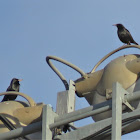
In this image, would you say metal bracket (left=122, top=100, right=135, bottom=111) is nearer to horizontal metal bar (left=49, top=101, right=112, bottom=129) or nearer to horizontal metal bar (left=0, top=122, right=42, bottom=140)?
horizontal metal bar (left=49, top=101, right=112, bottom=129)

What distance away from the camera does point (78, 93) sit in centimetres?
1307

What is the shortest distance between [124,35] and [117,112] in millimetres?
5194

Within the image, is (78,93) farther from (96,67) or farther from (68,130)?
(68,130)

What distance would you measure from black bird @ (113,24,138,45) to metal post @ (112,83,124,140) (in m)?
4.51

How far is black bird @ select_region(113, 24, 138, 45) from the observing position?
15.2m

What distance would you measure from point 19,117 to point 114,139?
12.8ft

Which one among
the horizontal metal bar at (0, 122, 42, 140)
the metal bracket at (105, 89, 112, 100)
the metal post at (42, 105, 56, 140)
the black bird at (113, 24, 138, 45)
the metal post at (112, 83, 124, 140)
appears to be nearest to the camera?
the metal post at (112, 83, 124, 140)

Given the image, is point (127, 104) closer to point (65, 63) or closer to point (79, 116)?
point (79, 116)

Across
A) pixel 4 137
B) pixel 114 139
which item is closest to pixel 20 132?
pixel 4 137

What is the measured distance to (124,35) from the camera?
15383 mm

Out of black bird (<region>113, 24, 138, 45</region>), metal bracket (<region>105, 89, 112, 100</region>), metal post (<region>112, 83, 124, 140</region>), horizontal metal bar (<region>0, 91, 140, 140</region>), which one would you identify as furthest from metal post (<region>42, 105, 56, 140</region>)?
black bird (<region>113, 24, 138, 45</region>)

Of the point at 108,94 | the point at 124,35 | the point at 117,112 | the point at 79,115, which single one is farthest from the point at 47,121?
the point at 124,35

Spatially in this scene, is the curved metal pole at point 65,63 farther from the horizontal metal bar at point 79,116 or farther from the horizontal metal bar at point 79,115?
the horizontal metal bar at point 79,116

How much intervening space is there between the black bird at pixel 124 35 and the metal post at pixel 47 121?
4460mm
